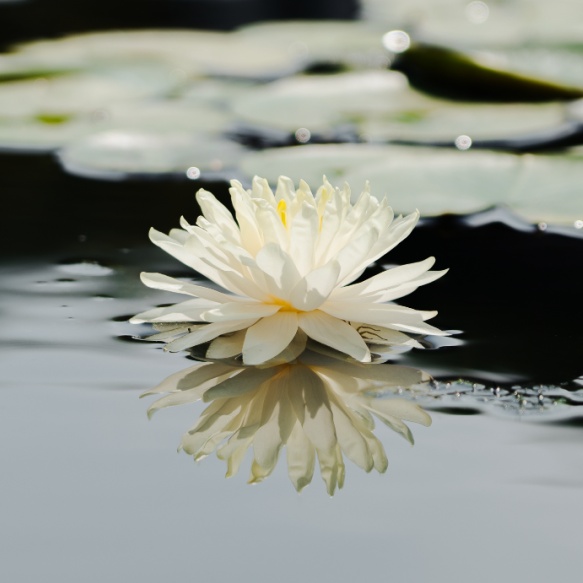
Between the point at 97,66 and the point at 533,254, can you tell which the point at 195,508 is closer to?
the point at 533,254

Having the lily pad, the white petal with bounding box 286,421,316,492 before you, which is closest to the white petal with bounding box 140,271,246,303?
the white petal with bounding box 286,421,316,492

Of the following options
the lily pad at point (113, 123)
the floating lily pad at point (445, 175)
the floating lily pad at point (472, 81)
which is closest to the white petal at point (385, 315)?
the floating lily pad at point (445, 175)

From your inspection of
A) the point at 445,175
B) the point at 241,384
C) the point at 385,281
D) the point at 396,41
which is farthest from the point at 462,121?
the point at 241,384

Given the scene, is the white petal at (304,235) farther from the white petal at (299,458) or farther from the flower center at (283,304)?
the white petal at (299,458)

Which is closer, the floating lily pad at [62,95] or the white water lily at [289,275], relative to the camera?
the white water lily at [289,275]

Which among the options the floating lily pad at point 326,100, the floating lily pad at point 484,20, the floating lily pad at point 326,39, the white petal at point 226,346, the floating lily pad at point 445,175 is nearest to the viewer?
the white petal at point 226,346

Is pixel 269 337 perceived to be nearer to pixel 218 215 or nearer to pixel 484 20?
pixel 218 215
